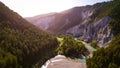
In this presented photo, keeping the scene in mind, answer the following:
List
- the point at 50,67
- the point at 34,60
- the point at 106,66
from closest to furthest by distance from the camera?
the point at 106,66 → the point at 50,67 → the point at 34,60

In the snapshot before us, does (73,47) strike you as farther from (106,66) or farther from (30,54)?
(106,66)

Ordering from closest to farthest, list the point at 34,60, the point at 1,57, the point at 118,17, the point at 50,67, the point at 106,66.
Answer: the point at 106,66, the point at 1,57, the point at 50,67, the point at 34,60, the point at 118,17

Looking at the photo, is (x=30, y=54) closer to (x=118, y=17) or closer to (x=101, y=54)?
(x=101, y=54)

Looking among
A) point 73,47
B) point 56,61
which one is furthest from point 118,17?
point 56,61

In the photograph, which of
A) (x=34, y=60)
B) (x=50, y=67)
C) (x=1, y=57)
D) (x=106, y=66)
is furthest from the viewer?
(x=34, y=60)

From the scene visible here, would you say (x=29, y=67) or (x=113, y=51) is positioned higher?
(x=113, y=51)

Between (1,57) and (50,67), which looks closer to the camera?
(1,57)

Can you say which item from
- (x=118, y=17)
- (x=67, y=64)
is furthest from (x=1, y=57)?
(x=118, y=17)

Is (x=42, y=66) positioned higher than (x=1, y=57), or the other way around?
(x=1, y=57)

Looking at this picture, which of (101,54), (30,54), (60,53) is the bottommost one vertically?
(60,53)
